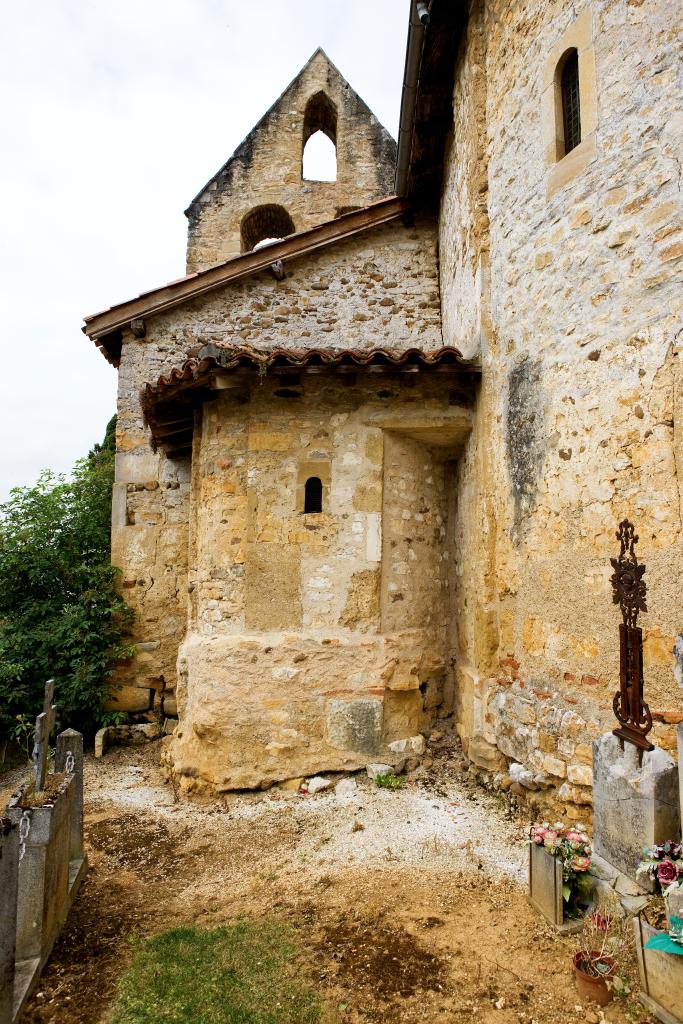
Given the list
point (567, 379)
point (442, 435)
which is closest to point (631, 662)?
point (567, 379)

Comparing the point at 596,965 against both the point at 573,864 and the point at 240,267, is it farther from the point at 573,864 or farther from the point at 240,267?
the point at 240,267

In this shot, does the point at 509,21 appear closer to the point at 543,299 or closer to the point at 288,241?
the point at 543,299

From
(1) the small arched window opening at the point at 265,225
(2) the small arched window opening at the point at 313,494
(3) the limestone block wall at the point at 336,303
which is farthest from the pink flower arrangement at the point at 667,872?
(1) the small arched window opening at the point at 265,225

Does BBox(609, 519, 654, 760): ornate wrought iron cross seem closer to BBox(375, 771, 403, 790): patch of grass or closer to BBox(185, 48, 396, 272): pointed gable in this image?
BBox(375, 771, 403, 790): patch of grass

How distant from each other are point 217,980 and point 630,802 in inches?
87.8

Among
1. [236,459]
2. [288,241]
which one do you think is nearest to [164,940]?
[236,459]

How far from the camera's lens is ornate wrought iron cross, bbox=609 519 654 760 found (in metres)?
3.13

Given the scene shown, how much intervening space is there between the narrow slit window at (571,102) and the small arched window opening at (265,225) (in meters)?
7.73

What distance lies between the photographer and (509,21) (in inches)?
205

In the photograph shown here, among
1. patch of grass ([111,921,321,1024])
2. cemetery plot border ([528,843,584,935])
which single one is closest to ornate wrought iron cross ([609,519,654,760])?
cemetery plot border ([528,843,584,935])

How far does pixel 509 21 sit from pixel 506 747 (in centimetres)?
613

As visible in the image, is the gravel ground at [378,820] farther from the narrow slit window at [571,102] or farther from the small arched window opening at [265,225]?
the small arched window opening at [265,225]

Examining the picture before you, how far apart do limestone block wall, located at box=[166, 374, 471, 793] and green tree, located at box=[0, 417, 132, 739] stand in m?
1.93

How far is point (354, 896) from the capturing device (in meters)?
3.71
